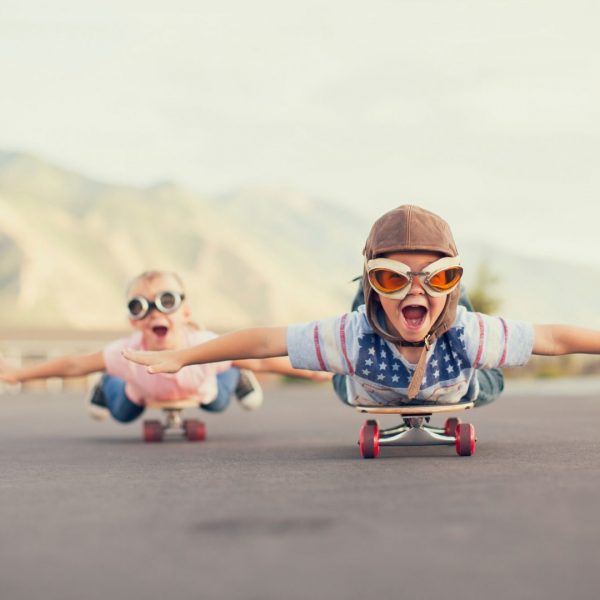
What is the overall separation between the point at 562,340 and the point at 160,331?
3.73m

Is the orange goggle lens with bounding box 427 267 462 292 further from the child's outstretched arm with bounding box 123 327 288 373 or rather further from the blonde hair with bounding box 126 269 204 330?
the blonde hair with bounding box 126 269 204 330

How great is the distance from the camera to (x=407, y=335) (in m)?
6.65

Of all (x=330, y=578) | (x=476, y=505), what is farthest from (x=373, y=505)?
(x=330, y=578)

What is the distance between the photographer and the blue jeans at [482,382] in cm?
784

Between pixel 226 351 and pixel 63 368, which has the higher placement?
pixel 226 351

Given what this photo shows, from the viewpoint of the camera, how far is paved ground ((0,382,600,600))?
3.19 metres

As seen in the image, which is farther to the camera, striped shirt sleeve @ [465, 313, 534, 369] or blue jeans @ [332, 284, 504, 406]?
blue jeans @ [332, 284, 504, 406]

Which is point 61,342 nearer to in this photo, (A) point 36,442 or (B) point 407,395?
(A) point 36,442

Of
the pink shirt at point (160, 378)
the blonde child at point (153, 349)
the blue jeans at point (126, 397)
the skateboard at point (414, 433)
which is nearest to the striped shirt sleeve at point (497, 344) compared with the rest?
the skateboard at point (414, 433)

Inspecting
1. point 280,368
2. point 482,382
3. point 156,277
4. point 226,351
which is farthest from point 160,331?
point 482,382

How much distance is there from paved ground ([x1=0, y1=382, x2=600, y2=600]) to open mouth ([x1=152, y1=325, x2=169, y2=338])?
1.84 m

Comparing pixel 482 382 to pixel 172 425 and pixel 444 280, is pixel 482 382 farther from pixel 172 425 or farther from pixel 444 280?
pixel 172 425

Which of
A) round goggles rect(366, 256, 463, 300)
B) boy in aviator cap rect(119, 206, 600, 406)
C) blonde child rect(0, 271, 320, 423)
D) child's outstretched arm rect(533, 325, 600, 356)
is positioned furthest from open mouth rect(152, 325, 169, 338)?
child's outstretched arm rect(533, 325, 600, 356)

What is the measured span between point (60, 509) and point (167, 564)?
54.8 inches
